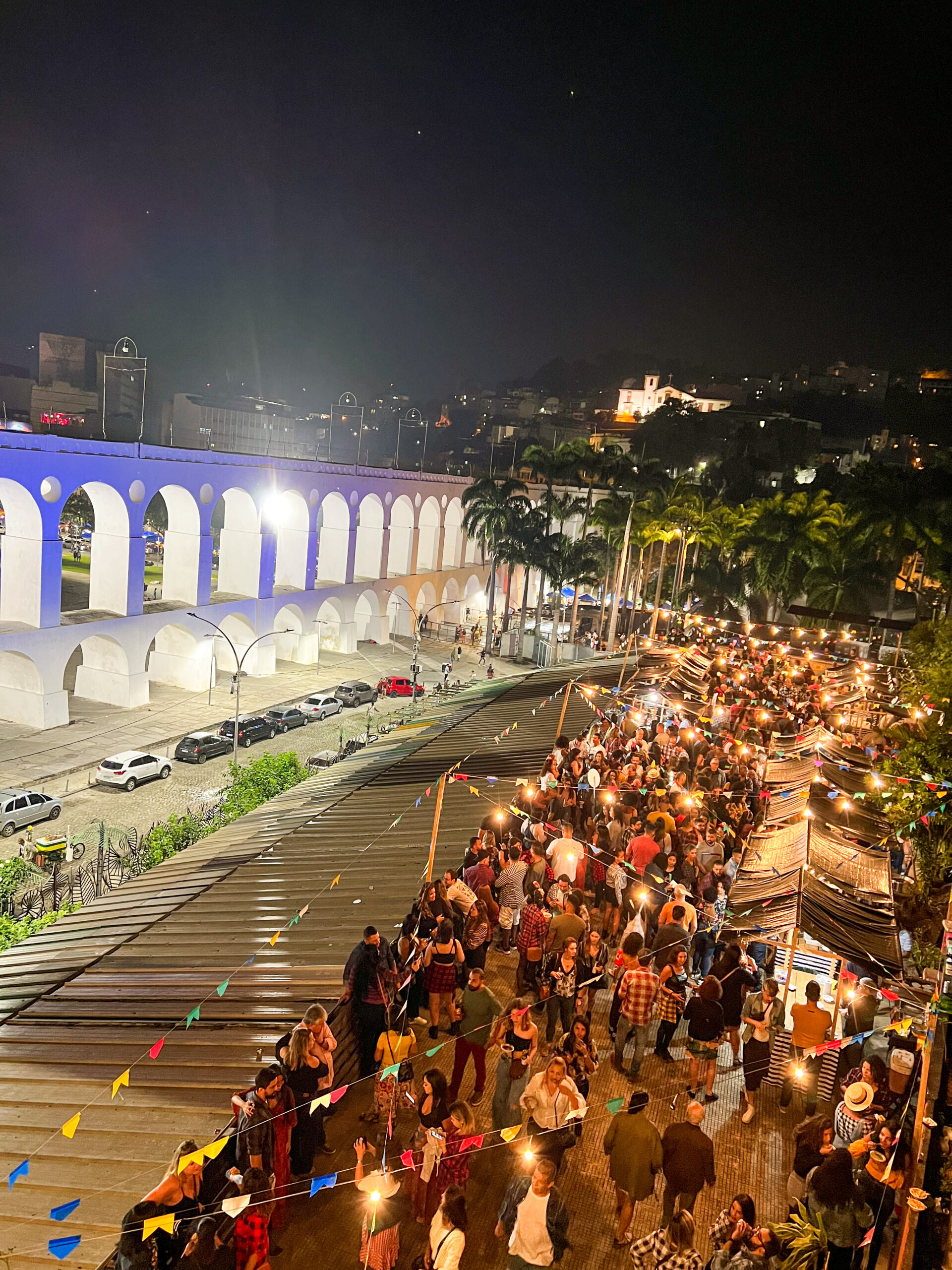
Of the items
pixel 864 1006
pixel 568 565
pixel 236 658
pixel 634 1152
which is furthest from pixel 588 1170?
pixel 568 565

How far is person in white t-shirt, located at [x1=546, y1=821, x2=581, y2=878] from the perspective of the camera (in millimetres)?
11016

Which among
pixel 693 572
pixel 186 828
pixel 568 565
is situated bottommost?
pixel 186 828

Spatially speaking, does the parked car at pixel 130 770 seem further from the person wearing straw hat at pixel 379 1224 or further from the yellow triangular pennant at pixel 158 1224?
the yellow triangular pennant at pixel 158 1224

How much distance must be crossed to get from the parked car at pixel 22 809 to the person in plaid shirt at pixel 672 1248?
20508 millimetres

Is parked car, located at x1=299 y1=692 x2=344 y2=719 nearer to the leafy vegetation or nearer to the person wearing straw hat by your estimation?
the leafy vegetation

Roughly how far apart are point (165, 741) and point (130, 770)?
5.09 m

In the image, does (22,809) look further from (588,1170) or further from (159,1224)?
(159,1224)

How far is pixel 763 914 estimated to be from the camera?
9.54 metres

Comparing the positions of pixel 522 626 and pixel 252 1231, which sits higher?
pixel 252 1231

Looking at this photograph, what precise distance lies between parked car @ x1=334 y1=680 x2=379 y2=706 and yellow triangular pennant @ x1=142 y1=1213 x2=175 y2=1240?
33933mm

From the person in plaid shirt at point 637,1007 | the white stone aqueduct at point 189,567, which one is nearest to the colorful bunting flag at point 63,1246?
the person in plaid shirt at point 637,1007

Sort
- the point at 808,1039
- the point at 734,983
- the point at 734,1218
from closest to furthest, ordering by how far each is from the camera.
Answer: the point at 734,1218 → the point at 808,1039 → the point at 734,983

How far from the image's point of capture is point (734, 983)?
27.8ft

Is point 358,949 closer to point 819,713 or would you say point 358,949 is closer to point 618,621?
point 819,713
